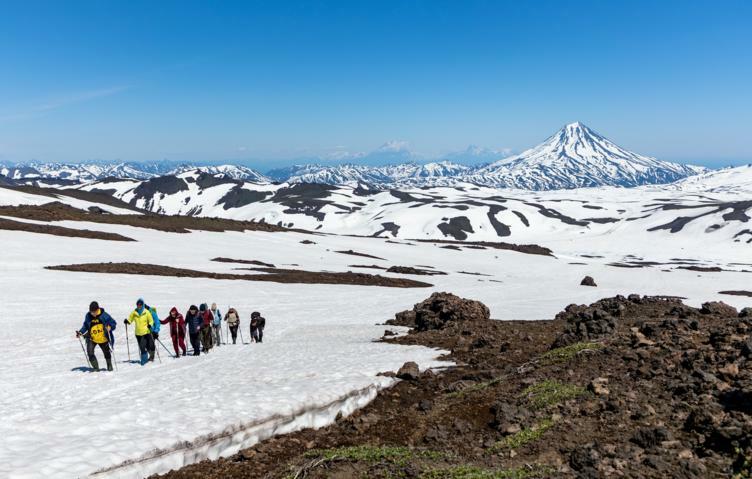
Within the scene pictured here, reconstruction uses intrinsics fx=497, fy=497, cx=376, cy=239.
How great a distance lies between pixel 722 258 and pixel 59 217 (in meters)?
144

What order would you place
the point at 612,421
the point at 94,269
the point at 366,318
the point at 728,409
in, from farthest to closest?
1. the point at 94,269
2. the point at 366,318
3. the point at 612,421
4. the point at 728,409

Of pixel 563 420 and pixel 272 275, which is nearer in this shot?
pixel 563 420

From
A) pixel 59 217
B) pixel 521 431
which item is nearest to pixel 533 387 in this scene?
pixel 521 431

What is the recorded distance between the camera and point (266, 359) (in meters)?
19.3

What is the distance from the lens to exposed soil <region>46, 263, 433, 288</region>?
155 ft

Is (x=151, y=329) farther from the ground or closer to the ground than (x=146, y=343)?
farther from the ground

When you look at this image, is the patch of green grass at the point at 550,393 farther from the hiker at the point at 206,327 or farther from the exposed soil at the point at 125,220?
the exposed soil at the point at 125,220

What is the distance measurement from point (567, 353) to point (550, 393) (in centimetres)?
352

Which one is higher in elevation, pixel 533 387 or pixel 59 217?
pixel 59 217

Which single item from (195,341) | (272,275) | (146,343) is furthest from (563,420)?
(272,275)

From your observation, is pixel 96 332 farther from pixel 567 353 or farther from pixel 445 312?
pixel 567 353

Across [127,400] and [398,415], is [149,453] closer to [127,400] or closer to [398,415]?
[127,400]

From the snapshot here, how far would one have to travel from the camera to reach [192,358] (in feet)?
66.8

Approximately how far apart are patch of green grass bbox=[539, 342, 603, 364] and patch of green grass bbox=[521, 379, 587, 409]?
1.84 meters
